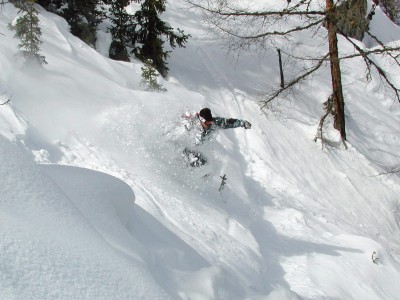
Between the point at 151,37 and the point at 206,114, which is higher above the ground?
the point at 151,37

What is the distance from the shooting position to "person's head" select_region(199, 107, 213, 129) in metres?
8.27

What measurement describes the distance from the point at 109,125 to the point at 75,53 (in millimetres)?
2726

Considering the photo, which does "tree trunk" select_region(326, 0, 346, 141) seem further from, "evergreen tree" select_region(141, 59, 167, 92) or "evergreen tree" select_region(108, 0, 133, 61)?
"evergreen tree" select_region(108, 0, 133, 61)

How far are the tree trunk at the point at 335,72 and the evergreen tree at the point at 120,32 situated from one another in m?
5.25

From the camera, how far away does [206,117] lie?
8.30m

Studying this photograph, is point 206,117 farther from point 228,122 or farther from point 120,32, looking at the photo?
point 120,32

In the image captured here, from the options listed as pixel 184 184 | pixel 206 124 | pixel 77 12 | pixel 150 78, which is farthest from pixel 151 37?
pixel 184 184

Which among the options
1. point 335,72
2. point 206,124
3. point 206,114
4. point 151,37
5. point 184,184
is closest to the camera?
point 206,114

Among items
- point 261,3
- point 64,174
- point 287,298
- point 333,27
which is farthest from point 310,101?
point 64,174

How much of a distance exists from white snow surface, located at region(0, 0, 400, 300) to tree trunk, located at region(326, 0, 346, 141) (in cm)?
39

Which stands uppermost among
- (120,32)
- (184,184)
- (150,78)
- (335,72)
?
(335,72)

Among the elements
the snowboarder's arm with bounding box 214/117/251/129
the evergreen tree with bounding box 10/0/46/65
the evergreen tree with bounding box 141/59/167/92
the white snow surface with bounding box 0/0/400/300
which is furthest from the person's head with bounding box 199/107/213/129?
the evergreen tree with bounding box 10/0/46/65

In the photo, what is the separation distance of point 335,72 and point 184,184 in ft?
20.1

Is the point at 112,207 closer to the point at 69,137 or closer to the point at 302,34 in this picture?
the point at 69,137
